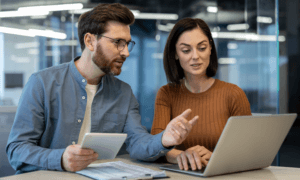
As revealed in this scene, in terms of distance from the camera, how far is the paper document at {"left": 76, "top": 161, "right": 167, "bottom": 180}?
3.60ft

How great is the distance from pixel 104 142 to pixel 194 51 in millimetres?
881

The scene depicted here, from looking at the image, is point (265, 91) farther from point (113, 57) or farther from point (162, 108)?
point (113, 57)

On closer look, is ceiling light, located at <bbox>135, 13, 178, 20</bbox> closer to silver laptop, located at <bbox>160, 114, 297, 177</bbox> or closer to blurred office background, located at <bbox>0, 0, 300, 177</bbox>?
blurred office background, located at <bbox>0, 0, 300, 177</bbox>

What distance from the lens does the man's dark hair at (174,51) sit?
1886 millimetres

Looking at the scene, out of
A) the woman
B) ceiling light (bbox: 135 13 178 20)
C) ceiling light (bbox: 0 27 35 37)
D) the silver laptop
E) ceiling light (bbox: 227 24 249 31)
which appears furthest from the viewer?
ceiling light (bbox: 135 13 178 20)

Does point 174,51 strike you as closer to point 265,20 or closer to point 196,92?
point 196,92

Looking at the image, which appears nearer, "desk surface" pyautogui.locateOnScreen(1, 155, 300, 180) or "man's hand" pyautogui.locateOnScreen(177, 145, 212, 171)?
"desk surface" pyautogui.locateOnScreen(1, 155, 300, 180)

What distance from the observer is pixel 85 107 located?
64.4 inches

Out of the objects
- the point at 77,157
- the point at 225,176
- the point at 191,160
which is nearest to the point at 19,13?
the point at 77,157

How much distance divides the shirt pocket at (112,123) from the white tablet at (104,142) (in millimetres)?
448

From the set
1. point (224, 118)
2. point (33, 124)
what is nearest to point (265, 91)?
point (224, 118)

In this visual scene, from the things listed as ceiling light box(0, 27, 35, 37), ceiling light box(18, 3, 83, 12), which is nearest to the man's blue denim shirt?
ceiling light box(0, 27, 35, 37)

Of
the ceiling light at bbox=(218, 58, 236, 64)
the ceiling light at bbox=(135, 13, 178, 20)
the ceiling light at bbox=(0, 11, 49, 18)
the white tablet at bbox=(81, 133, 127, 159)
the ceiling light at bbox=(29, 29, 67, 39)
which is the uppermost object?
the ceiling light at bbox=(135, 13, 178, 20)

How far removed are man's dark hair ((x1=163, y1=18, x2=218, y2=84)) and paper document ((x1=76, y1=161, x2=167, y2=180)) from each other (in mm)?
847
